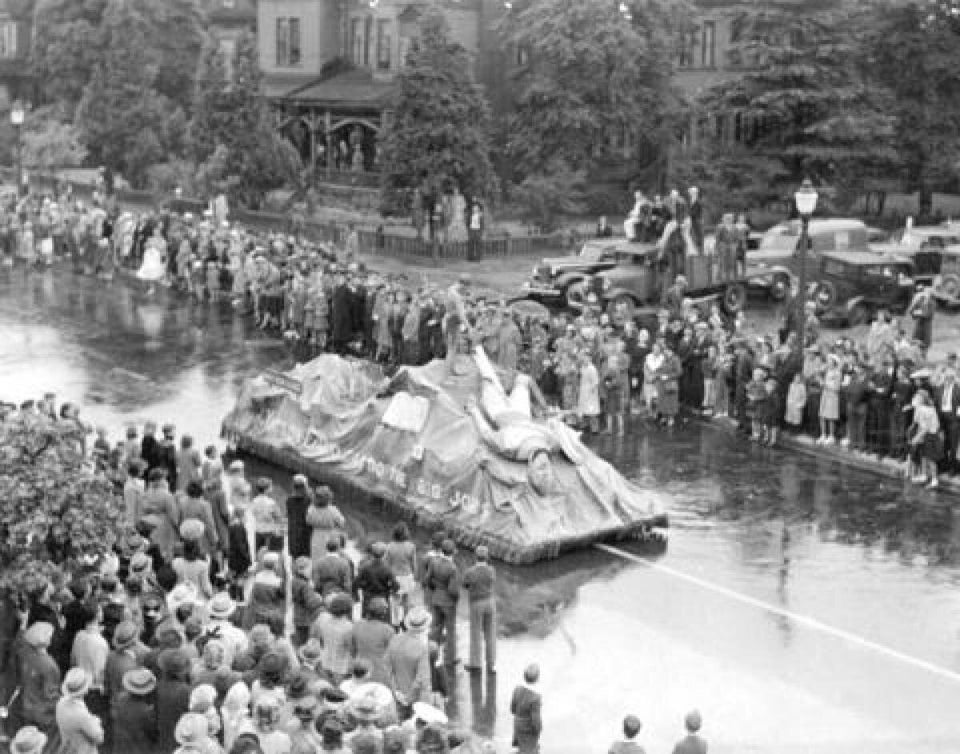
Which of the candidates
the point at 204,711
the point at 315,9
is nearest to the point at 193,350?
the point at 204,711

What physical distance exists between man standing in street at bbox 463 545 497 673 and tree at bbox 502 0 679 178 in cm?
3558

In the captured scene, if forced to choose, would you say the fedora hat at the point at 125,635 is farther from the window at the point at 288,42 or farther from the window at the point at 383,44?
the window at the point at 288,42

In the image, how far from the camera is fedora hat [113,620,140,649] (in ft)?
46.2

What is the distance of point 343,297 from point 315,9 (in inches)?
1290

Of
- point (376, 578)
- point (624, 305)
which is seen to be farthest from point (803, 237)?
point (376, 578)

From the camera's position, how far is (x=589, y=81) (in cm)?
5109

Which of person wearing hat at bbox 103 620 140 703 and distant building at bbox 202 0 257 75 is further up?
distant building at bbox 202 0 257 75

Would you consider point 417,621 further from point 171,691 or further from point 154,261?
point 154,261

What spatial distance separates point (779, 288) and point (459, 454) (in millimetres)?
18464

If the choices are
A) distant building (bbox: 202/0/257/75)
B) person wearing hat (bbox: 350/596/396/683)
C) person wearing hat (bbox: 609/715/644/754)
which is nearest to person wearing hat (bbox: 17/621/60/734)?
person wearing hat (bbox: 350/596/396/683)

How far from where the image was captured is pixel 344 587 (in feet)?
53.0

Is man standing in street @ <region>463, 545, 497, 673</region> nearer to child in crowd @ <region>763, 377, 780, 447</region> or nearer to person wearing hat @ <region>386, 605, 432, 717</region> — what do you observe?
person wearing hat @ <region>386, 605, 432, 717</region>

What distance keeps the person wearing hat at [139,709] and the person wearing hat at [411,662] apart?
201 cm

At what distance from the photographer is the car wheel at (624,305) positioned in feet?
106
